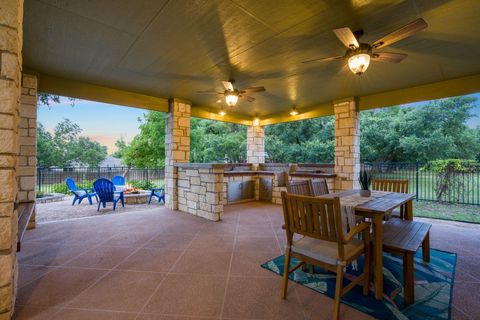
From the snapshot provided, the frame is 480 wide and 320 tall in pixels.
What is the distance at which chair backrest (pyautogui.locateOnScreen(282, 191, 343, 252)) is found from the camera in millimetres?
1510

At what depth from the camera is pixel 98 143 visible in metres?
19.9

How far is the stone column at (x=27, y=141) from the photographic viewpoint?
137 inches

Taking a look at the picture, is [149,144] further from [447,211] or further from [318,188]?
[447,211]

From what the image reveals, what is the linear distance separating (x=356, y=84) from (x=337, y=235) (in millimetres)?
3690

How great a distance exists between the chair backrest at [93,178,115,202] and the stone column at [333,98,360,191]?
5486 millimetres

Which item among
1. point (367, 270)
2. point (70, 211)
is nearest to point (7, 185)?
point (367, 270)

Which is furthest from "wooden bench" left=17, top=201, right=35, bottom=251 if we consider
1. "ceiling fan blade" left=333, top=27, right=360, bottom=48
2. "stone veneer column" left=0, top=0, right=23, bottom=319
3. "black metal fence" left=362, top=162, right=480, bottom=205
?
"black metal fence" left=362, top=162, right=480, bottom=205

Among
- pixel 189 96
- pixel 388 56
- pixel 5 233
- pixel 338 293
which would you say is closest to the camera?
pixel 5 233

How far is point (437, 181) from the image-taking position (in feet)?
20.0

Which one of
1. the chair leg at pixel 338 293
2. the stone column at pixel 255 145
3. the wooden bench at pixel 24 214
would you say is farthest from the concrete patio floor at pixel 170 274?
the stone column at pixel 255 145

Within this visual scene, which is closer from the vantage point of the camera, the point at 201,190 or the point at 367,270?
the point at 367,270

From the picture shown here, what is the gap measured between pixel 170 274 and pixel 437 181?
7.52m

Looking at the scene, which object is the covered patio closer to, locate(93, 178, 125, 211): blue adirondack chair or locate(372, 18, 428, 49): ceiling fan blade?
locate(372, 18, 428, 49): ceiling fan blade

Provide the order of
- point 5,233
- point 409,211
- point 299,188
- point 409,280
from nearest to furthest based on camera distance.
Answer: point 5,233 → point 409,280 → point 299,188 → point 409,211
